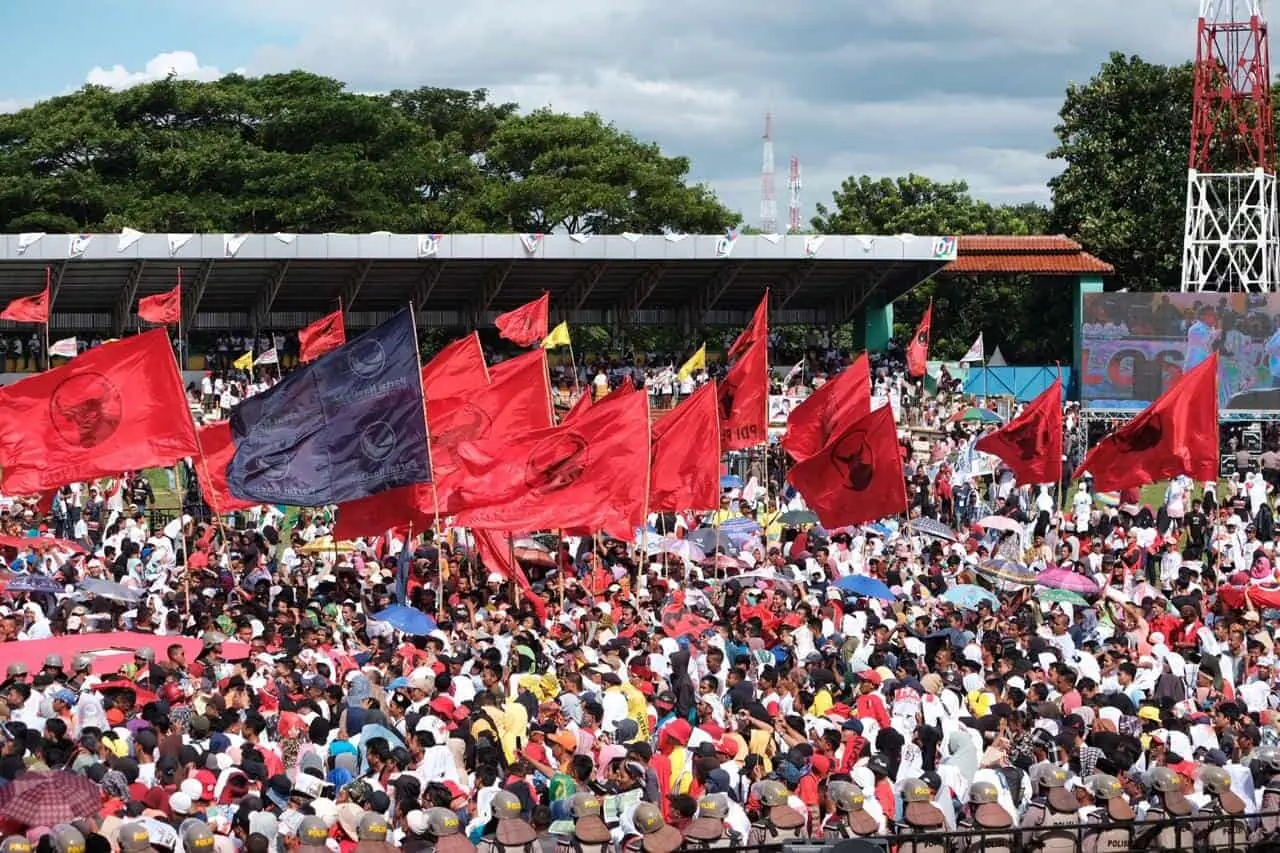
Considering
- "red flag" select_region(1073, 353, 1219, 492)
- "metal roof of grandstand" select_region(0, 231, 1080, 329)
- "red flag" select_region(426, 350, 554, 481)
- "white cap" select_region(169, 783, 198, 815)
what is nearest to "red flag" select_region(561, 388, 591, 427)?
"red flag" select_region(426, 350, 554, 481)

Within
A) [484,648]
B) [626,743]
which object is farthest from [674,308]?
[626,743]

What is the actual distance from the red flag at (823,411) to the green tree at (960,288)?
28.0m

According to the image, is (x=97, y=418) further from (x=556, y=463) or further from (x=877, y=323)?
(x=877, y=323)

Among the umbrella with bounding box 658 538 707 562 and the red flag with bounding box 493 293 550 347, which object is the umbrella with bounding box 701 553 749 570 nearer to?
the umbrella with bounding box 658 538 707 562

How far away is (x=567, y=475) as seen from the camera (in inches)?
718

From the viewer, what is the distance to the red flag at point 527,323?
33.5 m

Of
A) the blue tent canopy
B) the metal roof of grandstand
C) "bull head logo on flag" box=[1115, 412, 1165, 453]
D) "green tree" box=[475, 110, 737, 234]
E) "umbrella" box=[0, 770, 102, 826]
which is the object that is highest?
"green tree" box=[475, 110, 737, 234]

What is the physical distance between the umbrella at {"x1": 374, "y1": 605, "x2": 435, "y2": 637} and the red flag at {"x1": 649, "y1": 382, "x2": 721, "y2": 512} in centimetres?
380

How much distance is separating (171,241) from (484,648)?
27.1m

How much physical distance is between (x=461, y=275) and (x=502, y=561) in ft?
84.6

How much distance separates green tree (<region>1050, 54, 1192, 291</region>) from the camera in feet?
165

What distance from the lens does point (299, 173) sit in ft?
175

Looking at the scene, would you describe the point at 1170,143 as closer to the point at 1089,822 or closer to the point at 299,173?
the point at 299,173

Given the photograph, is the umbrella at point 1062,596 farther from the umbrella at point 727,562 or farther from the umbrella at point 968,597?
the umbrella at point 727,562
